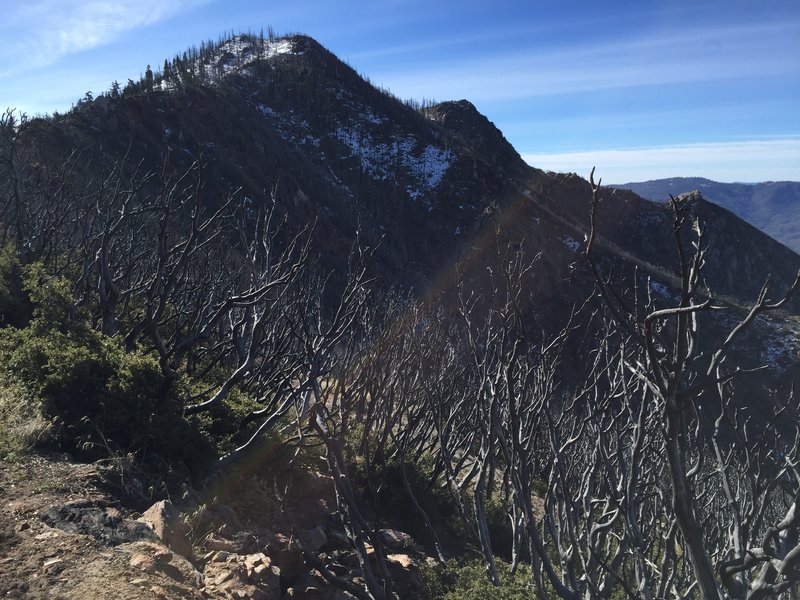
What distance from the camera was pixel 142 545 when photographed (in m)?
3.74

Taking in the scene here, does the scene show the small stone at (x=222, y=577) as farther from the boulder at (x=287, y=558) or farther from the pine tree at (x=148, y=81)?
the pine tree at (x=148, y=81)

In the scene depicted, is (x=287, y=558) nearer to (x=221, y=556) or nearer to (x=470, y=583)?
(x=221, y=556)

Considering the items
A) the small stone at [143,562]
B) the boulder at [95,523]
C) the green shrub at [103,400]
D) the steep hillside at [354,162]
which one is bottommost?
the small stone at [143,562]

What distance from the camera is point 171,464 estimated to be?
5.34 m

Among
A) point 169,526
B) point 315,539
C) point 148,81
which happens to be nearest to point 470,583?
point 315,539

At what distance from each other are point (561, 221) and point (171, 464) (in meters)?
53.1

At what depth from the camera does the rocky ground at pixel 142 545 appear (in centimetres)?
336

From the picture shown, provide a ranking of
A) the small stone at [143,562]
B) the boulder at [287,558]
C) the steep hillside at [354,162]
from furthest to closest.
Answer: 1. the steep hillside at [354,162]
2. the boulder at [287,558]
3. the small stone at [143,562]

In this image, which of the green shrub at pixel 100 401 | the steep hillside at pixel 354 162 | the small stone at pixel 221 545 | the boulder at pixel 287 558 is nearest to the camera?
the small stone at pixel 221 545

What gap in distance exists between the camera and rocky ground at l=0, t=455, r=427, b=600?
336 centimetres

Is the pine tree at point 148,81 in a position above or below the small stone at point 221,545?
above

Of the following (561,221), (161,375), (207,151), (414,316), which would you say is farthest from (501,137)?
(161,375)

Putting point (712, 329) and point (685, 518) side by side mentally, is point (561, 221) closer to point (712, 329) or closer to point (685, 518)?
point (712, 329)

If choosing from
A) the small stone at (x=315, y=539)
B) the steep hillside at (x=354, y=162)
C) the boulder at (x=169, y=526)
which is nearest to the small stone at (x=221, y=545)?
the boulder at (x=169, y=526)
